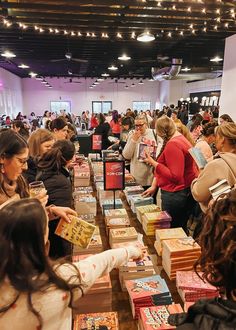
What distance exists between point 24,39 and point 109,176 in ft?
24.6

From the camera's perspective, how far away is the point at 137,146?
11.1 ft

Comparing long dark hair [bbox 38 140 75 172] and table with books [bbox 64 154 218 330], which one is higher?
long dark hair [bbox 38 140 75 172]

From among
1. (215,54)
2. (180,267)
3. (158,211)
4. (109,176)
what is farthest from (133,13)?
(215,54)

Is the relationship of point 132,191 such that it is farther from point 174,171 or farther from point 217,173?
point 217,173

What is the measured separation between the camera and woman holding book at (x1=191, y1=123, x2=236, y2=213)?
185cm

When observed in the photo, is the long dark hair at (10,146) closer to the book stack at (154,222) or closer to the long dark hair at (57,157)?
the long dark hair at (57,157)

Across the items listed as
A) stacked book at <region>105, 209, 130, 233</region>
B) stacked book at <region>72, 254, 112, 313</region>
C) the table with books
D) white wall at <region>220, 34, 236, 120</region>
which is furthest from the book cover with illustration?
white wall at <region>220, 34, 236, 120</region>

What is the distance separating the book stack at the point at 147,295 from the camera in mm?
1359

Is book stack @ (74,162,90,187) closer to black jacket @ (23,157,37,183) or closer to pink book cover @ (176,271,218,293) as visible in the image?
black jacket @ (23,157,37,183)

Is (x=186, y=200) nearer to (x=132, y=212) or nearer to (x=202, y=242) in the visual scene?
(x=132, y=212)

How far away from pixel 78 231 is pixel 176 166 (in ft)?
4.11

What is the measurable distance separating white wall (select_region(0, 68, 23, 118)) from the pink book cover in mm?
14727

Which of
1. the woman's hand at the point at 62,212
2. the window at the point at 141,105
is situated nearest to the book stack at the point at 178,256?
the woman's hand at the point at 62,212

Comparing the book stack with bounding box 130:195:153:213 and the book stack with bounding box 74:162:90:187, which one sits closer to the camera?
the book stack with bounding box 130:195:153:213
